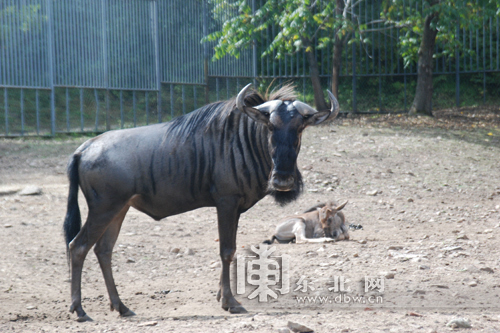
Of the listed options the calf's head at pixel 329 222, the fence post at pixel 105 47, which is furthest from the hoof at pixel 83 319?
the fence post at pixel 105 47

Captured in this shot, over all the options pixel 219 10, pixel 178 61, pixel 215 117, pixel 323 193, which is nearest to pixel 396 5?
pixel 219 10

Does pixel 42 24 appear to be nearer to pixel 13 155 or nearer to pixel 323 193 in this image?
pixel 13 155

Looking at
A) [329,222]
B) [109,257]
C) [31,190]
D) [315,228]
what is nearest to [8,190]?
[31,190]

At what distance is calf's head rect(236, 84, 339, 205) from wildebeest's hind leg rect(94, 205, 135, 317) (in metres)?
→ 1.48

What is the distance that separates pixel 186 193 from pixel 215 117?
2.42 ft

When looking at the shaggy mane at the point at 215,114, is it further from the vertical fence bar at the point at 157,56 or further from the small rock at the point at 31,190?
the vertical fence bar at the point at 157,56

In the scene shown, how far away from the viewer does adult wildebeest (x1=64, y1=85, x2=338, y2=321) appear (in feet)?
15.9

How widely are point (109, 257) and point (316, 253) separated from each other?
A: 2.33 m

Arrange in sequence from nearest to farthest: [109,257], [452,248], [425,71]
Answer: [109,257], [452,248], [425,71]

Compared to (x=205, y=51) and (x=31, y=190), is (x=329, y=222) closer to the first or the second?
(x=31, y=190)

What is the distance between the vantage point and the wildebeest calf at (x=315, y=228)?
7.45 metres

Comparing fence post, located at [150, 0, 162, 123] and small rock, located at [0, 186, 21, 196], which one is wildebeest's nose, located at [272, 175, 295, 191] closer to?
small rock, located at [0, 186, 21, 196]

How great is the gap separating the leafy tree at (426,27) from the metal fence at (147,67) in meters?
0.85

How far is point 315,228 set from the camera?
7953mm
